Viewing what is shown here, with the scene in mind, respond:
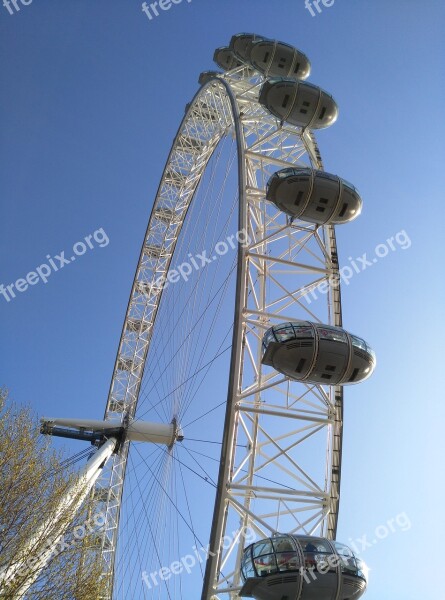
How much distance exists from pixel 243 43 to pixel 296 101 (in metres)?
6.01

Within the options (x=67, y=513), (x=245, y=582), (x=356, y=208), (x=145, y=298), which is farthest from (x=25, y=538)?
(x=145, y=298)

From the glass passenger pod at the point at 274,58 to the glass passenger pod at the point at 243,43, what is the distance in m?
0.53

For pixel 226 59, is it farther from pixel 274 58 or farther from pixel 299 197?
pixel 299 197

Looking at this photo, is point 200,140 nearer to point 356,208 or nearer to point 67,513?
point 356,208

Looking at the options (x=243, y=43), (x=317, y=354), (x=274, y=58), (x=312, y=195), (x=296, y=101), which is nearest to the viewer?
(x=317, y=354)

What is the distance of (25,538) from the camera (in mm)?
11016

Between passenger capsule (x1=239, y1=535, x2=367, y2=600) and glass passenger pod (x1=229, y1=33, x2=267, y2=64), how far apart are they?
16.9 meters

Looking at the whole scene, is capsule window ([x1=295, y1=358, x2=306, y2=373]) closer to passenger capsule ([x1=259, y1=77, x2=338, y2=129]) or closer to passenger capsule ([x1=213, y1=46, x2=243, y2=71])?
passenger capsule ([x1=259, y1=77, x2=338, y2=129])

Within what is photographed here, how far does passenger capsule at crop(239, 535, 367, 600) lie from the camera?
33.7 ft

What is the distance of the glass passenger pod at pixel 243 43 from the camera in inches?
845

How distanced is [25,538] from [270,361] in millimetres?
5942

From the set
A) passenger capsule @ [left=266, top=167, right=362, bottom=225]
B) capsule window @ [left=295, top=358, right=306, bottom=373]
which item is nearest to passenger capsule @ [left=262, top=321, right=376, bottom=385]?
capsule window @ [left=295, top=358, right=306, bottom=373]

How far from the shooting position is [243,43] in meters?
21.8

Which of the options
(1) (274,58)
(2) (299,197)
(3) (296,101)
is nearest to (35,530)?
(2) (299,197)
